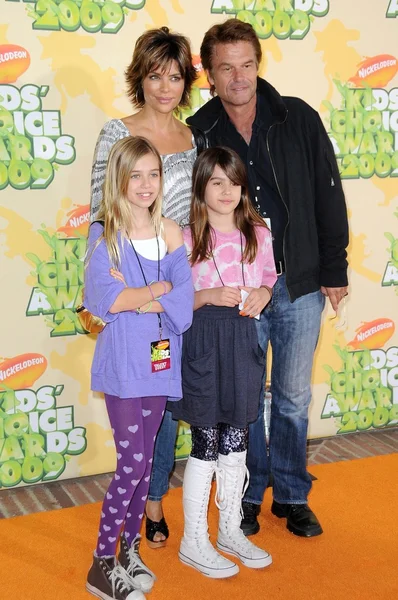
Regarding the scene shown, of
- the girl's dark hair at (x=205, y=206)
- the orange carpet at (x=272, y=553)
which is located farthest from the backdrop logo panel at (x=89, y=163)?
the girl's dark hair at (x=205, y=206)

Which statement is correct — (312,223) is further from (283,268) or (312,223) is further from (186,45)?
(186,45)

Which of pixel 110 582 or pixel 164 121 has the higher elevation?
pixel 164 121

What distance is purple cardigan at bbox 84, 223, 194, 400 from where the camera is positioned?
2.51 metres

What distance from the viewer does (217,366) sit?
2711 mm

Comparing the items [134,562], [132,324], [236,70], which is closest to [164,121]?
[236,70]

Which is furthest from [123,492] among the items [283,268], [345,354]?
[345,354]

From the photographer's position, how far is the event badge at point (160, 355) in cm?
256

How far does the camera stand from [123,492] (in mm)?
2584

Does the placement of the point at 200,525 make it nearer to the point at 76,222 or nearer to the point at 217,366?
the point at 217,366

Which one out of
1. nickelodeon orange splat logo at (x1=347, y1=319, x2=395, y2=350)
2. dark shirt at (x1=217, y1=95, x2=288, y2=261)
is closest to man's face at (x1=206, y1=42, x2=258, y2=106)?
dark shirt at (x1=217, y1=95, x2=288, y2=261)

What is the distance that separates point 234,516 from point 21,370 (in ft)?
4.07

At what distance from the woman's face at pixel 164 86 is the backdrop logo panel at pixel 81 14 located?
87 cm

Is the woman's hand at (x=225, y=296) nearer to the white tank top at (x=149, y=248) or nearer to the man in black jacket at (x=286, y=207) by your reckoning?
the white tank top at (x=149, y=248)

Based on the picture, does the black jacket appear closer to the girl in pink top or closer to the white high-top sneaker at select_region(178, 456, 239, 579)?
the girl in pink top
